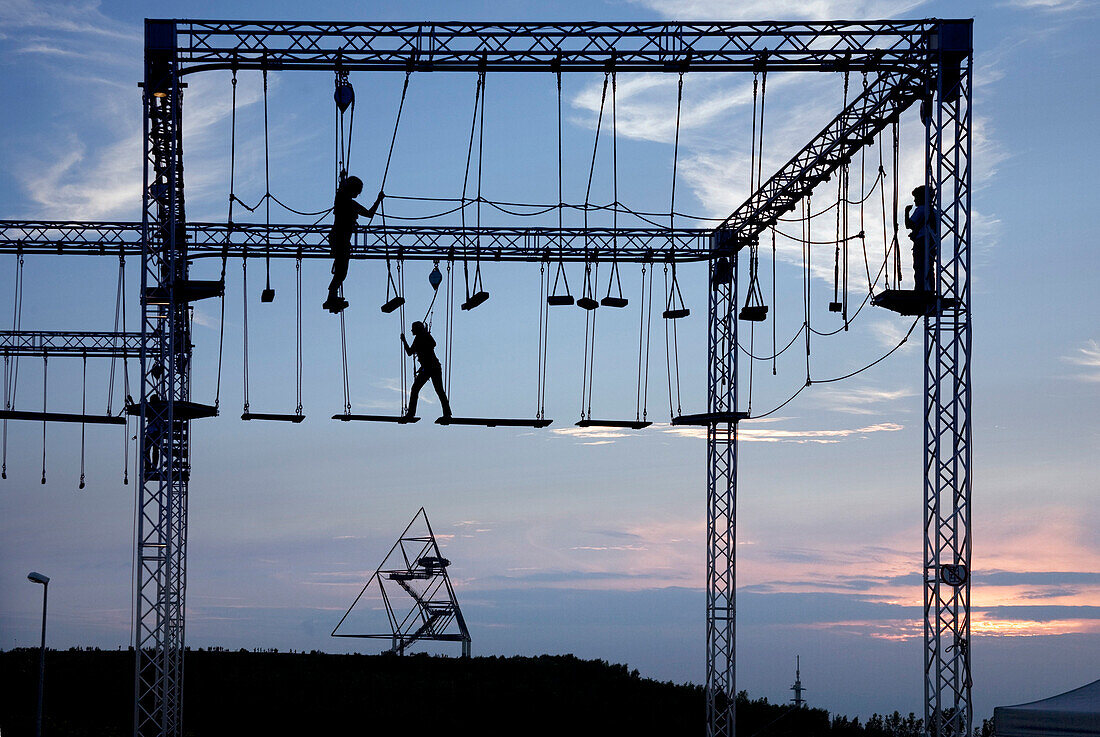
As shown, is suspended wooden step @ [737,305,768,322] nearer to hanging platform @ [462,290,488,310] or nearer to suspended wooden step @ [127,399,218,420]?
hanging platform @ [462,290,488,310]

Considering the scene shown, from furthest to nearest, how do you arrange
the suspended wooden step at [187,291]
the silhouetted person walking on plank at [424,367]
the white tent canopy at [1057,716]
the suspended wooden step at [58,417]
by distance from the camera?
the suspended wooden step at [58,417], the silhouetted person walking on plank at [424,367], the suspended wooden step at [187,291], the white tent canopy at [1057,716]

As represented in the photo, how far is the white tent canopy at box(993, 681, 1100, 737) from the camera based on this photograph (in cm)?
1240

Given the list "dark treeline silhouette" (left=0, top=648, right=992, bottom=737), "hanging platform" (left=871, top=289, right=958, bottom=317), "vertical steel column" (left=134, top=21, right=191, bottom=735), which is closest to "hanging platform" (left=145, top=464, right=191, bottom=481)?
"vertical steel column" (left=134, top=21, right=191, bottom=735)

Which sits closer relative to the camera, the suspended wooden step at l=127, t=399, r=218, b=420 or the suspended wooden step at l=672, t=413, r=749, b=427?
the suspended wooden step at l=127, t=399, r=218, b=420

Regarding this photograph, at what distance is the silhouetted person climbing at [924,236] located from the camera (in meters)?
12.8

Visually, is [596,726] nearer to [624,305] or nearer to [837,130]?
[624,305]

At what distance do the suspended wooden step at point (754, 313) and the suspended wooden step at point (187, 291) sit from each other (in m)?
6.81

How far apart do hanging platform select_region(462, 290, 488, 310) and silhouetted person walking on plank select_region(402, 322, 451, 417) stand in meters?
0.68

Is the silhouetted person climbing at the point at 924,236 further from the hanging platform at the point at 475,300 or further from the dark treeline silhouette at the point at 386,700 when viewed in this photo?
the dark treeline silhouette at the point at 386,700

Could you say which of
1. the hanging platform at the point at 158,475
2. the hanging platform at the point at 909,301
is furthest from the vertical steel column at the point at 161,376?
the hanging platform at the point at 909,301

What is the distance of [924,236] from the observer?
1294cm

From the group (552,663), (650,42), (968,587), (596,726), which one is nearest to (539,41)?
(650,42)

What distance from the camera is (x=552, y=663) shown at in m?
30.9

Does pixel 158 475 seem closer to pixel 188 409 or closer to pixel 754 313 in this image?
pixel 188 409
